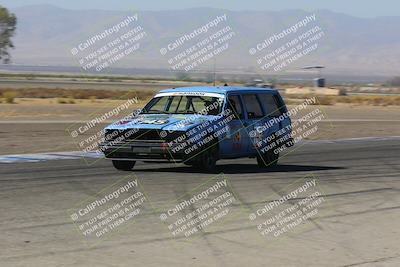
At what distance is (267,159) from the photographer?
16.6 metres

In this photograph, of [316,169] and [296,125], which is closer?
[316,169]

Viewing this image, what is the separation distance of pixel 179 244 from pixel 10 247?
1693mm

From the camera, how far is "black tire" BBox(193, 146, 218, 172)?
47.2ft

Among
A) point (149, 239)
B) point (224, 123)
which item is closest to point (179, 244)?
point (149, 239)

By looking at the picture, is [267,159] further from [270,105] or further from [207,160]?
[207,160]

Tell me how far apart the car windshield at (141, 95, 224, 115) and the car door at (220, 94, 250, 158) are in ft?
0.80

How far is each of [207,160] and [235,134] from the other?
→ 0.95 meters

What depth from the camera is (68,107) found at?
3997 centimetres

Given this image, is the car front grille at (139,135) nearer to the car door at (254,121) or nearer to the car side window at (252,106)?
the car door at (254,121)

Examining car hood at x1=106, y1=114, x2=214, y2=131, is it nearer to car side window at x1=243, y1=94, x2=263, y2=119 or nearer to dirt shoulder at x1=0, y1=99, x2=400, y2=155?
car side window at x1=243, y1=94, x2=263, y2=119

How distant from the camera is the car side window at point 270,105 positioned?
16.5 meters

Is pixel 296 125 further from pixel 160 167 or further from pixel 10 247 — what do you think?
pixel 10 247

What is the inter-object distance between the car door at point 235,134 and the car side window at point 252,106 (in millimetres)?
235

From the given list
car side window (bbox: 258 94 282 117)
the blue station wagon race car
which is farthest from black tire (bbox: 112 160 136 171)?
car side window (bbox: 258 94 282 117)
